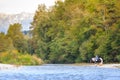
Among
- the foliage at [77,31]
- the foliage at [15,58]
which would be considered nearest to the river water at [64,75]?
the foliage at [77,31]

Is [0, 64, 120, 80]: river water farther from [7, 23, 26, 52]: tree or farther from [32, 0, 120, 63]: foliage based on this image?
[7, 23, 26, 52]: tree

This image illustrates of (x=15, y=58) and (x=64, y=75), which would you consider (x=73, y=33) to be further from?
(x=64, y=75)

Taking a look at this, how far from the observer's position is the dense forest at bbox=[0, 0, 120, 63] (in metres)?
73.9

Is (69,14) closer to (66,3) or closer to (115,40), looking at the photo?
(66,3)

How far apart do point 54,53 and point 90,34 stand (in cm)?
1707

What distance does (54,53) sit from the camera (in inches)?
3804

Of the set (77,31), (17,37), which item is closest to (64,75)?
(77,31)

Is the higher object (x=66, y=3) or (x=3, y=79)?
(x=66, y=3)

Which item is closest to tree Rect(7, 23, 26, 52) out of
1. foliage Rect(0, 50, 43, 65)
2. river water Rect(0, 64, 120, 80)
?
foliage Rect(0, 50, 43, 65)

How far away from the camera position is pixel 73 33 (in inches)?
3460

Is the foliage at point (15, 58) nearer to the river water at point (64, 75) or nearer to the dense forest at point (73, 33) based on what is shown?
the dense forest at point (73, 33)

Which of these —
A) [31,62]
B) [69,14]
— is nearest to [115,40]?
[31,62]

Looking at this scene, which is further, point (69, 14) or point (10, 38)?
point (10, 38)

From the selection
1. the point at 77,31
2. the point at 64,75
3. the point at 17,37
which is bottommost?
the point at 64,75
